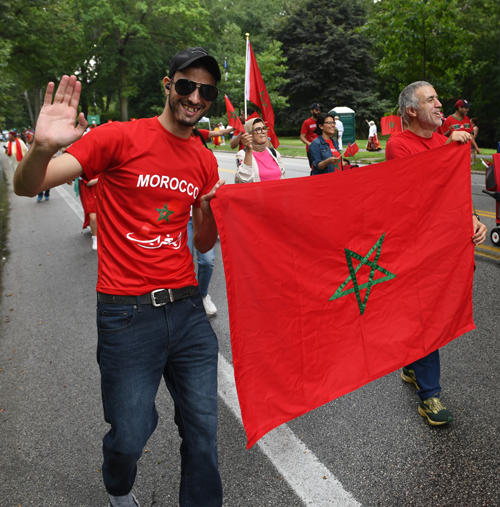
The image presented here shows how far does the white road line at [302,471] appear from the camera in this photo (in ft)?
8.64

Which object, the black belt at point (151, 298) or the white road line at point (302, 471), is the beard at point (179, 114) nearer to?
the black belt at point (151, 298)

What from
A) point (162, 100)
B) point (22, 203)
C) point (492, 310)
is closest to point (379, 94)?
point (162, 100)

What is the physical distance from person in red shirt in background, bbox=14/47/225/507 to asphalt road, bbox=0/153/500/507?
Result: 0.61m

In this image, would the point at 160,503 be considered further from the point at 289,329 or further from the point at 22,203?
the point at 22,203

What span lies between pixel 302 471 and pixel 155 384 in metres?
1.13

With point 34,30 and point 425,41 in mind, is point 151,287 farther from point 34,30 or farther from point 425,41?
point 34,30

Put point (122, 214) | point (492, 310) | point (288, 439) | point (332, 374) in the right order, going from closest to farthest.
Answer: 1. point (122, 214)
2. point (332, 374)
3. point (288, 439)
4. point (492, 310)

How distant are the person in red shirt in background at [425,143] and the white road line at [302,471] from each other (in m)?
0.86

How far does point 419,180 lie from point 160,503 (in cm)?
240

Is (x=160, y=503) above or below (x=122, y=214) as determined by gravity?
below

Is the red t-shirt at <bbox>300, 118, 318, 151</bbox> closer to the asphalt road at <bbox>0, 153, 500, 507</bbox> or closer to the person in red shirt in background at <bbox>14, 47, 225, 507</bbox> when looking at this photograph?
the asphalt road at <bbox>0, 153, 500, 507</bbox>

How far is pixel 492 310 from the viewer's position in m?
5.11

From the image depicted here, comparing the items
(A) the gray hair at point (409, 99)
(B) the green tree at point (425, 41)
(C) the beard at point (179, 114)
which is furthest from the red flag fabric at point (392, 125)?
(C) the beard at point (179, 114)

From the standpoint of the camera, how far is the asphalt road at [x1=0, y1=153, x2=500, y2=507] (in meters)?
2.71
